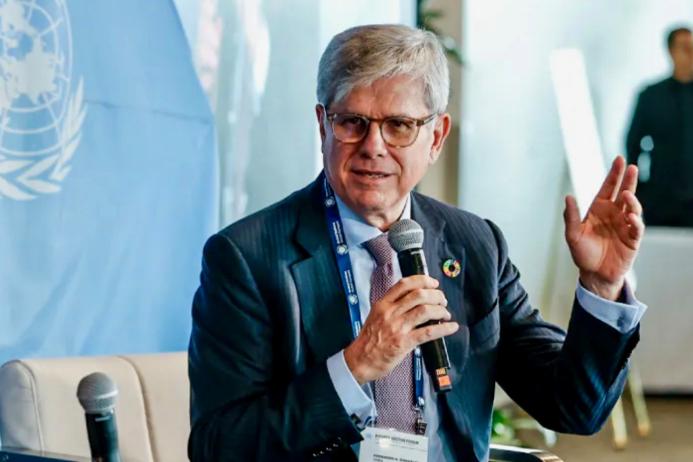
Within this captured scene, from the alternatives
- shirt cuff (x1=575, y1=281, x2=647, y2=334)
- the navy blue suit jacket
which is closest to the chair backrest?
the navy blue suit jacket

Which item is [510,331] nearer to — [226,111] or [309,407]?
[309,407]

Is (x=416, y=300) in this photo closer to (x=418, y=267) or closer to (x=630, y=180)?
(x=418, y=267)

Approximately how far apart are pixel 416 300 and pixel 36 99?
4.36ft

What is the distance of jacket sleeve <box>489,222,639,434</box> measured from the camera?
2.19 m

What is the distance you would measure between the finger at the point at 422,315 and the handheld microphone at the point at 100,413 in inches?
20.3

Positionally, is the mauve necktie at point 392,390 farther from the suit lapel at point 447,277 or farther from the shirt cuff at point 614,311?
the shirt cuff at point 614,311

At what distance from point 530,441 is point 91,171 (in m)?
4.08

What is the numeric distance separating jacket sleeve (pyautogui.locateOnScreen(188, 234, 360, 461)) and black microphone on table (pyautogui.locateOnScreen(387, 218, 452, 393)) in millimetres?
189

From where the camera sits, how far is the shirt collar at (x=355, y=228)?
2.19 m

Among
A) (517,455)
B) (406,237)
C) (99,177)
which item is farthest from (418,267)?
(99,177)

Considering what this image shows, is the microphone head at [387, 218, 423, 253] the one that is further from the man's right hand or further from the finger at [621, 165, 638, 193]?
the finger at [621, 165, 638, 193]

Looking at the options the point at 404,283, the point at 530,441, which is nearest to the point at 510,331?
the point at 404,283

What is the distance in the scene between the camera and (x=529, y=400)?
7.70 feet

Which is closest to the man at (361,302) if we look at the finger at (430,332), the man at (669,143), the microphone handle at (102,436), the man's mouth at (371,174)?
the man's mouth at (371,174)
